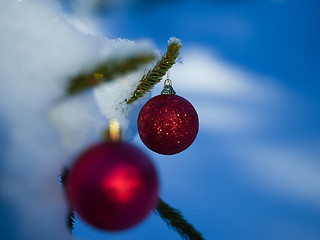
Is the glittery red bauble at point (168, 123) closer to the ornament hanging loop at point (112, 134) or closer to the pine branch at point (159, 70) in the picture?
the pine branch at point (159, 70)

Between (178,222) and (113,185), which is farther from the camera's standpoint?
(178,222)

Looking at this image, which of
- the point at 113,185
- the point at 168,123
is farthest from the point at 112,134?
the point at 168,123

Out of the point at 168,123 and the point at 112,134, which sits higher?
the point at 168,123

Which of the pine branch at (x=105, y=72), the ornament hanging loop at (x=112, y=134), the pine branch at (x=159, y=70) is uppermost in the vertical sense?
the pine branch at (x=159, y=70)

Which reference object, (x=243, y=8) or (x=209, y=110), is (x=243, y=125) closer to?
(x=209, y=110)

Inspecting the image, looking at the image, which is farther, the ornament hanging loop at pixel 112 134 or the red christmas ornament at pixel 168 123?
the red christmas ornament at pixel 168 123

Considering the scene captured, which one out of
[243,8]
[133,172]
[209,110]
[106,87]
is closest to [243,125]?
[209,110]

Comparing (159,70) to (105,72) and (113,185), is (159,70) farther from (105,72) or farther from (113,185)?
(113,185)

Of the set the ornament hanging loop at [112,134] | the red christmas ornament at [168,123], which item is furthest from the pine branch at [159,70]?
the ornament hanging loop at [112,134]

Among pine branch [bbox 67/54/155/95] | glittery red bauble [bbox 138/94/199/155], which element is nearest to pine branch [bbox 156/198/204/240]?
glittery red bauble [bbox 138/94/199/155]
